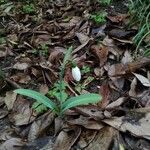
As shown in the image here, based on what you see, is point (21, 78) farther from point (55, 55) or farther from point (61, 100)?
point (61, 100)

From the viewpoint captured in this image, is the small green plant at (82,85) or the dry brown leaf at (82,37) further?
the dry brown leaf at (82,37)

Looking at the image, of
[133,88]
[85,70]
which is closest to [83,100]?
[133,88]

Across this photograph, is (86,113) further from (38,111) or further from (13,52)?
(13,52)

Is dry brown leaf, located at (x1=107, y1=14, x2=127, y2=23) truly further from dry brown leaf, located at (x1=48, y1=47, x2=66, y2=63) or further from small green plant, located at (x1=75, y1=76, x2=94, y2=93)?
small green plant, located at (x1=75, y1=76, x2=94, y2=93)

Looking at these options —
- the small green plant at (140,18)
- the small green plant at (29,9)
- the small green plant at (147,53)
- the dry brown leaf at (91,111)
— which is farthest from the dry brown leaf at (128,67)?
the small green plant at (29,9)

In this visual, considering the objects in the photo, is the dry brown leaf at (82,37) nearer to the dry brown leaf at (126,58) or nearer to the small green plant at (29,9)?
the dry brown leaf at (126,58)

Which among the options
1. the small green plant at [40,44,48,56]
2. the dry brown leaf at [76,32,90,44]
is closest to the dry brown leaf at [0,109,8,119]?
the small green plant at [40,44,48,56]
